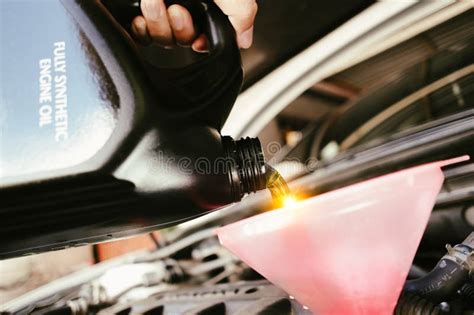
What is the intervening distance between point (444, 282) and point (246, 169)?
0.84 ft

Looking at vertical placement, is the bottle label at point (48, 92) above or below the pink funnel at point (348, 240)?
above

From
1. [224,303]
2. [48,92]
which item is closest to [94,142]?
[48,92]

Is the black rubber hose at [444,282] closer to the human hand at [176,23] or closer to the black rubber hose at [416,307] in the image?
the black rubber hose at [416,307]

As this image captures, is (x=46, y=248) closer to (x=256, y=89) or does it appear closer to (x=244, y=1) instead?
(x=244, y=1)

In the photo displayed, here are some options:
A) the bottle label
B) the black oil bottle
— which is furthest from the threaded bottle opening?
the bottle label

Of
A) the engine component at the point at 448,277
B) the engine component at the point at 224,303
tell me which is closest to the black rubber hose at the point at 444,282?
the engine component at the point at 448,277

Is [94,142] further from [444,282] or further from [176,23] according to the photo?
[444,282]

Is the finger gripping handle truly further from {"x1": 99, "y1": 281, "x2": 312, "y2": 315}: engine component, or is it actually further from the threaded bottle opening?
{"x1": 99, "y1": 281, "x2": 312, "y2": 315}: engine component

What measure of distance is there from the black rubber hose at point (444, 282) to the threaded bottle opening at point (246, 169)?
211mm

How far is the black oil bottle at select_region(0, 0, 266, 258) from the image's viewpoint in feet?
1.53

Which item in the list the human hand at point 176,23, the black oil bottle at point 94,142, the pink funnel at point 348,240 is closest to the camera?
the pink funnel at point 348,240

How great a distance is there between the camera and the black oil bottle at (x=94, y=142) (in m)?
0.47

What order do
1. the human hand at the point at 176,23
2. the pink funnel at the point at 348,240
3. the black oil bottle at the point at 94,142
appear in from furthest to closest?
the human hand at the point at 176,23
the black oil bottle at the point at 94,142
the pink funnel at the point at 348,240

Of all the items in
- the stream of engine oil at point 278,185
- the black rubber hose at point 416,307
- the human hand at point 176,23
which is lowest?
the black rubber hose at point 416,307
